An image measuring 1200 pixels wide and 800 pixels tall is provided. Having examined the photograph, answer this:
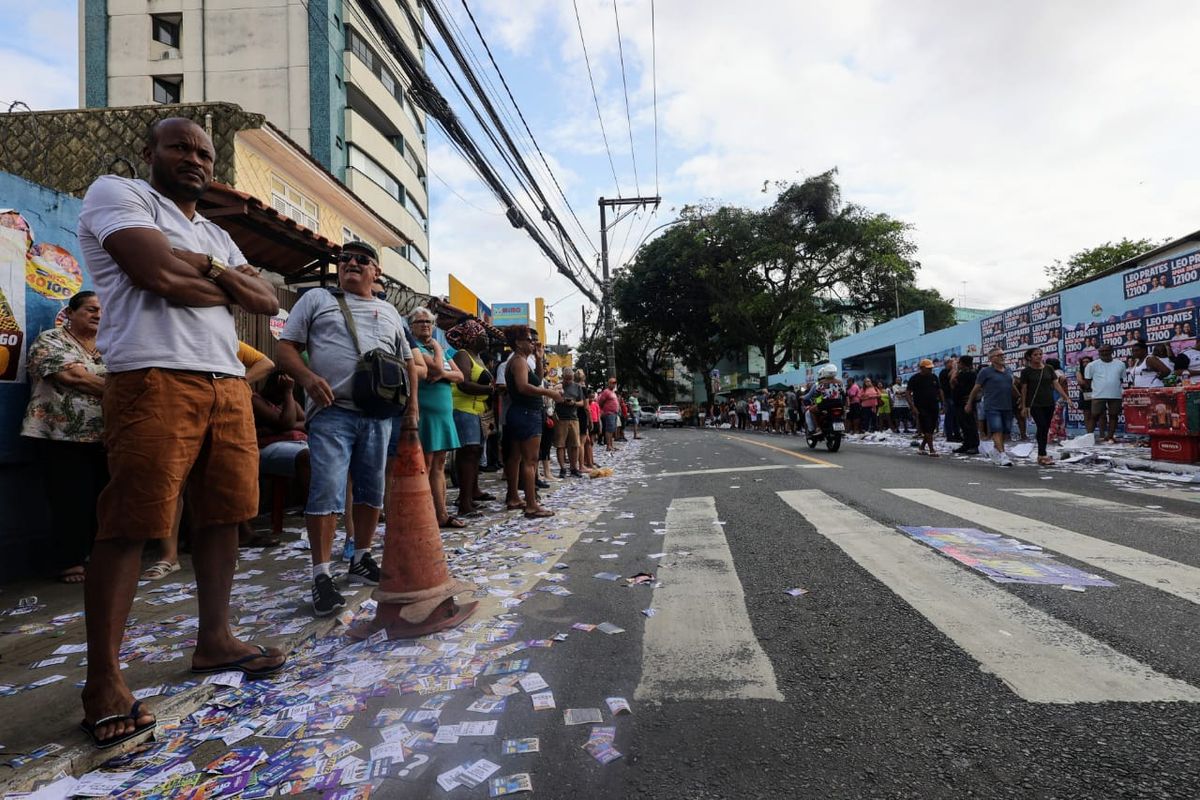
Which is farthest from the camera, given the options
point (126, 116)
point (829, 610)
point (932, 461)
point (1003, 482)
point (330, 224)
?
point (330, 224)

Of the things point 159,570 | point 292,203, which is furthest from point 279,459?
point 292,203

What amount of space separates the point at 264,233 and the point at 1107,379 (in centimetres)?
1251

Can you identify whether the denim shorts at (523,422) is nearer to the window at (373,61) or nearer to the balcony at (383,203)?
the balcony at (383,203)

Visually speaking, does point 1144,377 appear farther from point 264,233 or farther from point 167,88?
point 167,88

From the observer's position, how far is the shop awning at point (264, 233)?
18.3 ft

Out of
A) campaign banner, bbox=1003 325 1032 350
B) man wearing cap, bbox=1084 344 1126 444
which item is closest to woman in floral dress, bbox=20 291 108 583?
man wearing cap, bbox=1084 344 1126 444

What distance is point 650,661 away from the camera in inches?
92.7

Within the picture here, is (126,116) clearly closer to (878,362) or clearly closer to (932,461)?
(932,461)

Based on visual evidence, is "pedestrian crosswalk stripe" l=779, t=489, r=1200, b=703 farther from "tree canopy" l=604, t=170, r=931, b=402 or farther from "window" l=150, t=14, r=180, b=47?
"tree canopy" l=604, t=170, r=931, b=402

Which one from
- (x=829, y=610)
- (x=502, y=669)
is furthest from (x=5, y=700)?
(x=829, y=610)

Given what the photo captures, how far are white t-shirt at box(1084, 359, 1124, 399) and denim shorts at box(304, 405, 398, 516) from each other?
11874 mm

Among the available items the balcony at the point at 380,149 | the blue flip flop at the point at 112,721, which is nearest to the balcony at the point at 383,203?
the balcony at the point at 380,149

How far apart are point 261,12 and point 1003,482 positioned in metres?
22.3

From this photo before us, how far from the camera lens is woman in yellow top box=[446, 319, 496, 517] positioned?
561 cm
